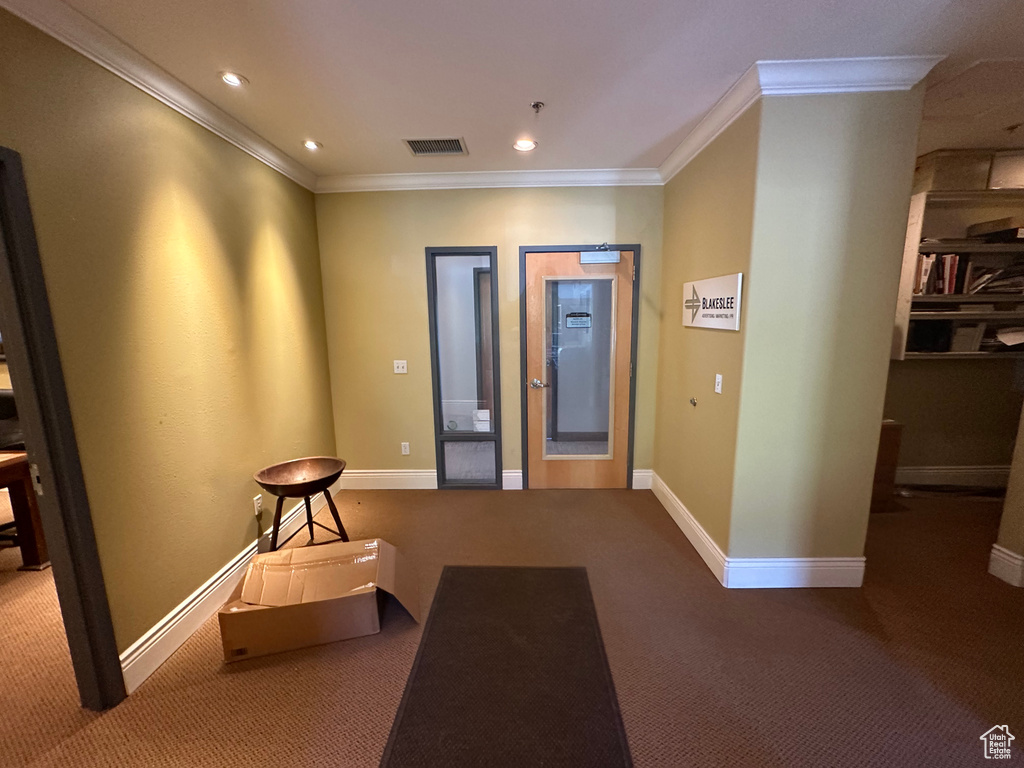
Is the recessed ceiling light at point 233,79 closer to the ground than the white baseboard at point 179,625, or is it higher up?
higher up

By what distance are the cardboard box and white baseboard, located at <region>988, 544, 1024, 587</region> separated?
10.7 ft

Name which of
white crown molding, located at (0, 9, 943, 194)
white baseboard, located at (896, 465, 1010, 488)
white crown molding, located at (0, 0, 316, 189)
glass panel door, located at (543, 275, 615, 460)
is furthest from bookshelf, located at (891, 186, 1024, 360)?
white crown molding, located at (0, 0, 316, 189)

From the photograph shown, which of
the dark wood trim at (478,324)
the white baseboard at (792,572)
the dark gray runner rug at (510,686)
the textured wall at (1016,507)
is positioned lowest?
the dark gray runner rug at (510,686)

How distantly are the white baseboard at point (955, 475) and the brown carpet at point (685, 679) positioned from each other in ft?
3.56

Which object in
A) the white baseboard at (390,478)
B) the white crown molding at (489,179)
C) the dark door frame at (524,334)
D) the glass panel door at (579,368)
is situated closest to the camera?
the white crown molding at (489,179)

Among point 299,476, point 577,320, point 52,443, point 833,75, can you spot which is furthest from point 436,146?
point 52,443

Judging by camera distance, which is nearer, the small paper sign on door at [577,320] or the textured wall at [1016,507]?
the textured wall at [1016,507]

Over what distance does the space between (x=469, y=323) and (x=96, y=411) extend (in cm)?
254

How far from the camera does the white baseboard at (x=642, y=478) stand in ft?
11.6

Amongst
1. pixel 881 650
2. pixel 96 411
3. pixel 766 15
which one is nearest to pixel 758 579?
pixel 881 650

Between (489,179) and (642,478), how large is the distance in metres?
2.82

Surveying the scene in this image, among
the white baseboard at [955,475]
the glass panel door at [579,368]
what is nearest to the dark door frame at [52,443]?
the glass panel door at [579,368]

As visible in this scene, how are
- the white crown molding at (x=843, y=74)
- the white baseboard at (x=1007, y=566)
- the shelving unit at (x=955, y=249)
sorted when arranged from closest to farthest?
the white crown molding at (x=843, y=74), the white baseboard at (x=1007, y=566), the shelving unit at (x=955, y=249)

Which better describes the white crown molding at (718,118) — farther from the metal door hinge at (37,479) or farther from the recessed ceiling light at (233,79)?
the metal door hinge at (37,479)
